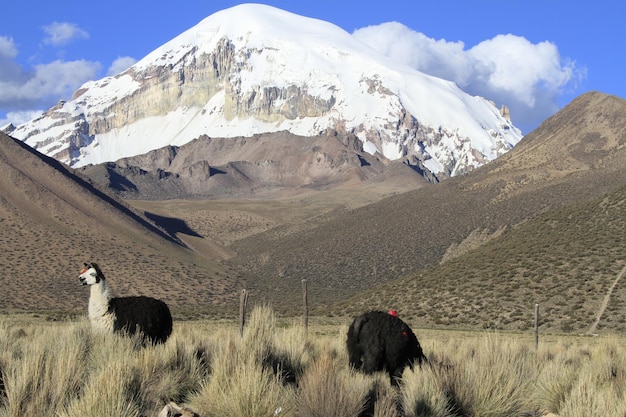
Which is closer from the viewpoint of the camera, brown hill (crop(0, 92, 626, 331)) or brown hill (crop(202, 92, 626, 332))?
brown hill (crop(0, 92, 626, 331))

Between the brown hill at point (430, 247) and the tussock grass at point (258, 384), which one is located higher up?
the brown hill at point (430, 247)

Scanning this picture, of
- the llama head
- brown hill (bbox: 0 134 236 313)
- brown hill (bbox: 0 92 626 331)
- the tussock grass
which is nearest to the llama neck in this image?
the llama head

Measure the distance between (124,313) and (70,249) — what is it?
2690 inches

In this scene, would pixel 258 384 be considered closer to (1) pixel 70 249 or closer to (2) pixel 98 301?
(2) pixel 98 301

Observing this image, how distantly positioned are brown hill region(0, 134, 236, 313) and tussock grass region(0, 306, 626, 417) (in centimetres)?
4922

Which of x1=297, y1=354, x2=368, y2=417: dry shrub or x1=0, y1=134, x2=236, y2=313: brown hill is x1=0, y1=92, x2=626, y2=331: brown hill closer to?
x1=0, y1=134, x2=236, y2=313: brown hill

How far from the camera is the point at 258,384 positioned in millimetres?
8148

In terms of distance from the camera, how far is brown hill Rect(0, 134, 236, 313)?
218 ft

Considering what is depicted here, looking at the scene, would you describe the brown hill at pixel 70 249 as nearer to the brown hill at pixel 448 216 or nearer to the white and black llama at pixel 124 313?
the brown hill at pixel 448 216

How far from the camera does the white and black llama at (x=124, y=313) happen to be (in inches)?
485

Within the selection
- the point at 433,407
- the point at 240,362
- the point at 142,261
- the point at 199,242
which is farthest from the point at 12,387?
the point at 199,242

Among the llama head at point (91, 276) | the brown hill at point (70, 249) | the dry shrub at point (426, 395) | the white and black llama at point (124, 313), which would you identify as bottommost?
the dry shrub at point (426, 395)

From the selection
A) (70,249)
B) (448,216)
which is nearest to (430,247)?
(448,216)

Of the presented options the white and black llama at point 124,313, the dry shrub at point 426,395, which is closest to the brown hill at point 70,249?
the white and black llama at point 124,313
